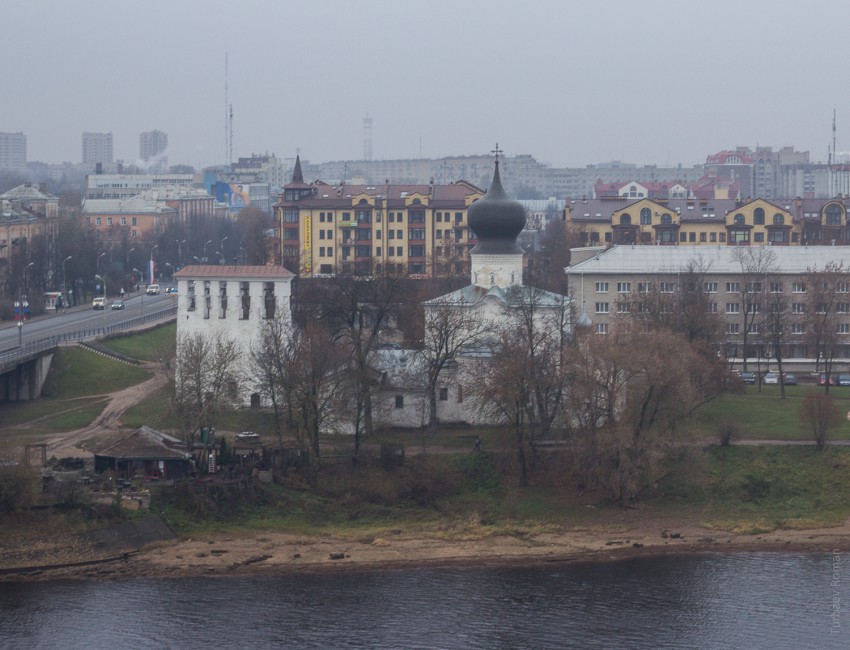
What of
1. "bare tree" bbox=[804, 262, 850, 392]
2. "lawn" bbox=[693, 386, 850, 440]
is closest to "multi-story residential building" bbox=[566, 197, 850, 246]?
"bare tree" bbox=[804, 262, 850, 392]

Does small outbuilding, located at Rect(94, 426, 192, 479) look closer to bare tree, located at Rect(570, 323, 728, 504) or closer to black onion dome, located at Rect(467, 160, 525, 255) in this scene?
bare tree, located at Rect(570, 323, 728, 504)

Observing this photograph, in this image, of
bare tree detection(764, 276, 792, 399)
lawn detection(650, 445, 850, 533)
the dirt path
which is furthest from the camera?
bare tree detection(764, 276, 792, 399)

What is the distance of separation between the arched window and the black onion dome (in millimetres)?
40929

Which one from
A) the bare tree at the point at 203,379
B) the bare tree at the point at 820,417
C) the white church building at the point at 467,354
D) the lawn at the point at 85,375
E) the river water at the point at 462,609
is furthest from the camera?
the lawn at the point at 85,375

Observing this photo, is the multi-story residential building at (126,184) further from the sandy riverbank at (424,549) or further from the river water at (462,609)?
the river water at (462,609)

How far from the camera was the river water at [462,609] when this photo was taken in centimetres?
3603

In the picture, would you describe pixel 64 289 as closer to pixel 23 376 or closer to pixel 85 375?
pixel 85 375

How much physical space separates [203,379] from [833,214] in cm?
5231

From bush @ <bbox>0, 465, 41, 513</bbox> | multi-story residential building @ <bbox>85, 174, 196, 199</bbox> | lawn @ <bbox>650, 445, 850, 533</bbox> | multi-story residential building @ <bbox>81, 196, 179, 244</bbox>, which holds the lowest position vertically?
lawn @ <bbox>650, 445, 850, 533</bbox>

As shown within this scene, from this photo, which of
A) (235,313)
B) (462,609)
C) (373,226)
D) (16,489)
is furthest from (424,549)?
(373,226)

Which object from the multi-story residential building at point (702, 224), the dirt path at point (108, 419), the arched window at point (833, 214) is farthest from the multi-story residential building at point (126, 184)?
the dirt path at point (108, 419)

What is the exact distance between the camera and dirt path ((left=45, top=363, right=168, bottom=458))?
1930 inches

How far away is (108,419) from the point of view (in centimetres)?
5331

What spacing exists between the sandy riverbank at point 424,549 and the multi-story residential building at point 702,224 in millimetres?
43530
